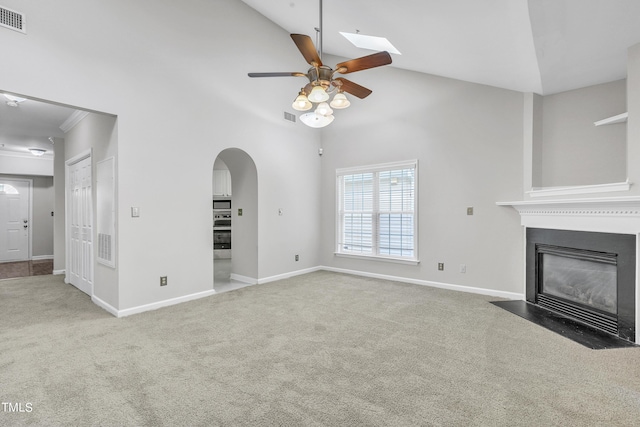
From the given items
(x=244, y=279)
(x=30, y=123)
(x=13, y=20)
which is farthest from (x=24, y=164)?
(x=244, y=279)

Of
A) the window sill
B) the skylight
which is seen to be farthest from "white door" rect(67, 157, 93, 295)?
the skylight

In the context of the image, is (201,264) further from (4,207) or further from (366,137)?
(4,207)

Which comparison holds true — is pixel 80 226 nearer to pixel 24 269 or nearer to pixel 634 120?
pixel 24 269

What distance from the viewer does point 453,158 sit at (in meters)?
4.70

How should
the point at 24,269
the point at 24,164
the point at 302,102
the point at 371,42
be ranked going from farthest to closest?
the point at 24,164, the point at 24,269, the point at 371,42, the point at 302,102

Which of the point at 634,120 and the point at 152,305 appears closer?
the point at 634,120

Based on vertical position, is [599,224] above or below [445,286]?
above

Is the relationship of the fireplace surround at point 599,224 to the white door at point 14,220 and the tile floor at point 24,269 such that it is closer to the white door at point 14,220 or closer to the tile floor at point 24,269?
the tile floor at point 24,269

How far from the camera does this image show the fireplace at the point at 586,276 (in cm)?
295

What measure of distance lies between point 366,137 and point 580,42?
10.7 ft

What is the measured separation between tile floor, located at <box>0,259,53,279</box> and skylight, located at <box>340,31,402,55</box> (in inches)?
289

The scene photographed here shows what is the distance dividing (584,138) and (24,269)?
10354 millimetres

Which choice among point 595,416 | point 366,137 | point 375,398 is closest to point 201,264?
point 375,398

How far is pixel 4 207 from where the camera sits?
7.81 m
